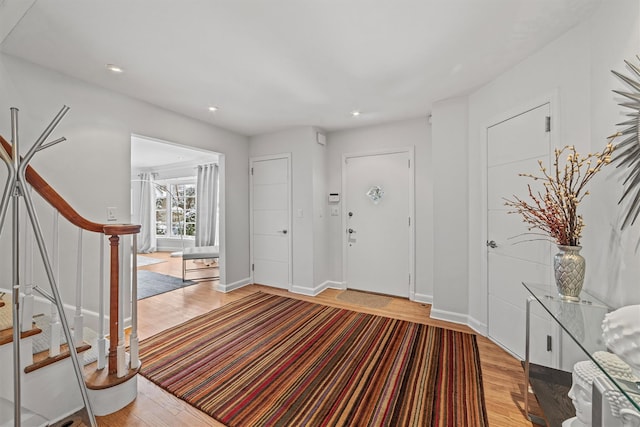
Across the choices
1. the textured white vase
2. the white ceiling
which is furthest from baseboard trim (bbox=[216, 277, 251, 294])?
the textured white vase

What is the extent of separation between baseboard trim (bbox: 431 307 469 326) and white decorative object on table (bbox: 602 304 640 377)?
189 cm

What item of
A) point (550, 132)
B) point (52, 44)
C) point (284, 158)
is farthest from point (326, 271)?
point (52, 44)

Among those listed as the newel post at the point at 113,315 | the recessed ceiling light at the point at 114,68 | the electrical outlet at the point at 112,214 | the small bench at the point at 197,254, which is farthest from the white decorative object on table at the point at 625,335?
the small bench at the point at 197,254

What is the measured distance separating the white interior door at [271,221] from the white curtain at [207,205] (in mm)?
2283

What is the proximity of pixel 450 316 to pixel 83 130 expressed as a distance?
4280 mm

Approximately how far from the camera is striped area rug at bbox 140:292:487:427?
155 cm

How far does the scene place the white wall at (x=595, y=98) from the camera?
132cm

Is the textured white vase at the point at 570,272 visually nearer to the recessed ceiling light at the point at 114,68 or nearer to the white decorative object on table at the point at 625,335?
the white decorative object on table at the point at 625,335

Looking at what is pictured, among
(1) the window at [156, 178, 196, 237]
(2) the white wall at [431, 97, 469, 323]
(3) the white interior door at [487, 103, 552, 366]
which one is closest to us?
(3) the white interior door at [487, 103, 552, 366]

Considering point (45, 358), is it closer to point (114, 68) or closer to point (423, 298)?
point (114, 68)

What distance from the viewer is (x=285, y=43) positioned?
1.82 meters

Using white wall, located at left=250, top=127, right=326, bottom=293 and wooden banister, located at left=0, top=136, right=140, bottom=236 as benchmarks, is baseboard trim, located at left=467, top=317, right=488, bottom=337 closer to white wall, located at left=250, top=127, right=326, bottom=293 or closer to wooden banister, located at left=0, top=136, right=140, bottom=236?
white wall, located at left=250, top=127, right=326, bottom=293

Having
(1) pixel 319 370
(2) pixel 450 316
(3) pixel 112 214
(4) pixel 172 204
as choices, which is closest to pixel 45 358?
(3) pixel 112 214

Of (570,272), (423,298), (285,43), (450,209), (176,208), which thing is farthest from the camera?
(176,208)
